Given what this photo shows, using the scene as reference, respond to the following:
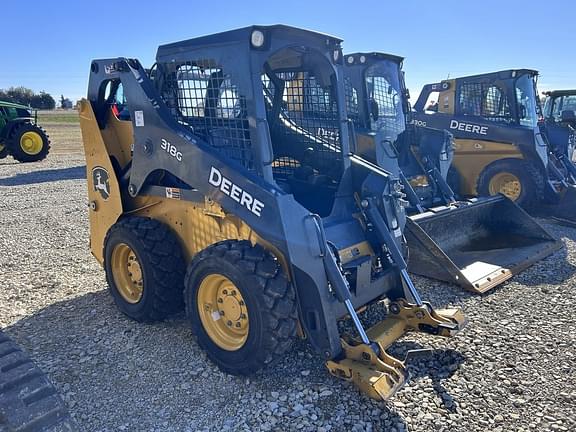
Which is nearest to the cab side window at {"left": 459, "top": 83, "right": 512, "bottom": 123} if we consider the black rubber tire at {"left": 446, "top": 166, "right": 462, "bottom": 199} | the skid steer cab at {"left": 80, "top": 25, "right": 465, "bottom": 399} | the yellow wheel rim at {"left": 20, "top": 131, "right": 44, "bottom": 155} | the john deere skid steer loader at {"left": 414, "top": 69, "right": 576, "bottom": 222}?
the john deere skid steer loader at {"left": 414, "top": 69, "right": 576, "bottom": 222}

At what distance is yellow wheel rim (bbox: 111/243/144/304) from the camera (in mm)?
4156

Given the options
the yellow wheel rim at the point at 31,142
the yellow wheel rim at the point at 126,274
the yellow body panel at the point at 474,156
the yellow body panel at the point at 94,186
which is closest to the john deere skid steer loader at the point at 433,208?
the yellow body panel at the point at 474,156

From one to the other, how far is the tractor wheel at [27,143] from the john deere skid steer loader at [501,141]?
1197cm

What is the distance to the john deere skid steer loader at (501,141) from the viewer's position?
27.7 feet

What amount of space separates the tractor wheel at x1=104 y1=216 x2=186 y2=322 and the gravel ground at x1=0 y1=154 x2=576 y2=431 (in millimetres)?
183

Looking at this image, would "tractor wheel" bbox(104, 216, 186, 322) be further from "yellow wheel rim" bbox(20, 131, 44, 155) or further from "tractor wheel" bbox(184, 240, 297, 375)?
"yellow wheel rim" bbox(20, 131, 44, 155)

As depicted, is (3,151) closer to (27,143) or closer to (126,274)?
(27,143)

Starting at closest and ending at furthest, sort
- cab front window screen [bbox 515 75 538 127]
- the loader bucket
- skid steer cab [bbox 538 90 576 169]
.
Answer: the loader bucket, cab front window screen [bbox 515 75 538 127], skid steer cab [bbox 538 90 576 169]

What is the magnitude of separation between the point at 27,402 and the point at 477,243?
5.52 meters

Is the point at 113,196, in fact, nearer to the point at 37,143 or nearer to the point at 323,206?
the point at 323,206

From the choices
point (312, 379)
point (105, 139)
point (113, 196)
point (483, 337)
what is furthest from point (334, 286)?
point (105, 139)

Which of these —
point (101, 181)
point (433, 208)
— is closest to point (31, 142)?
point (101, 181)

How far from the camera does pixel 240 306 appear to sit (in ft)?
10.6

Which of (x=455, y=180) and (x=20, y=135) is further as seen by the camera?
(x=20, y=135)
